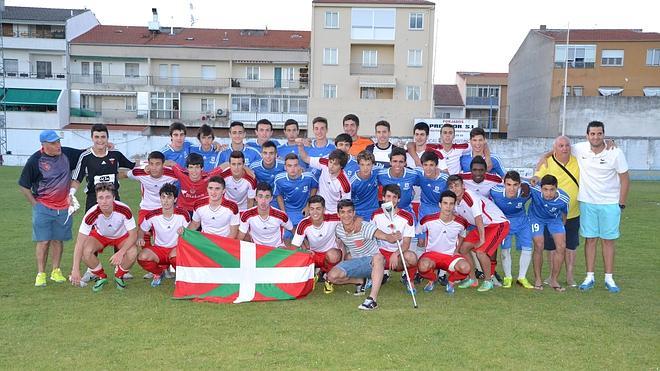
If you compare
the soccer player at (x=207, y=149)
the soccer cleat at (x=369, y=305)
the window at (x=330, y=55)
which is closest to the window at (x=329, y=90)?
the window at (x=330, y=55)

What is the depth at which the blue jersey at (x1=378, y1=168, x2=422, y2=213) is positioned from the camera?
24.3 ft

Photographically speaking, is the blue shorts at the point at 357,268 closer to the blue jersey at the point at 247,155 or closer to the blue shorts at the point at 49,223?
the blue jersey at the point at 247,155

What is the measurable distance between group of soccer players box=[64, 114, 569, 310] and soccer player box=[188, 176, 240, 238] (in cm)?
1

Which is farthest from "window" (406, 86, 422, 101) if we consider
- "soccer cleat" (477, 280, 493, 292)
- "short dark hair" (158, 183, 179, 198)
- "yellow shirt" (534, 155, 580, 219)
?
"short dark hair" (158, 183, 179, 198)

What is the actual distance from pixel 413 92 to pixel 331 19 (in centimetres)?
744

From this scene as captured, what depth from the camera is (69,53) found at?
145ft

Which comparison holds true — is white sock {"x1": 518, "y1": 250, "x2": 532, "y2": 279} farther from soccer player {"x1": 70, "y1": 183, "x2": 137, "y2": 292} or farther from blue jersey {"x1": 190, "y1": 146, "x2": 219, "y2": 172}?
soccer player {"x1": 70, "y1": 183, "x2": 137, "y2": 292}

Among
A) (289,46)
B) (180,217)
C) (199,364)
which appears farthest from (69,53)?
(199,364)

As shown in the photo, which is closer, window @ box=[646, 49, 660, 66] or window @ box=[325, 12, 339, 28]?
window @ box=[325, 12, 339, 28]

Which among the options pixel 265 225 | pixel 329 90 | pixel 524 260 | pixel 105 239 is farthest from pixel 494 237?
pixel 329 90

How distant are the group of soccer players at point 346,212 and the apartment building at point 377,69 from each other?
3117 centimetres

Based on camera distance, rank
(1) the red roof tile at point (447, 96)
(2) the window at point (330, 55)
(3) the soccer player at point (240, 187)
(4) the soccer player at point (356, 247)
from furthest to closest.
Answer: (1) the red roof tile at point (447, 96) → (2) the window at point (330, 55) → (3) the soccer player at point (240, 187) → (4) the soccer player at point (356, 247)

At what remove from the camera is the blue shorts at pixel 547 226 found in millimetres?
7238

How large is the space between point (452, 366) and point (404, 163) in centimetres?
346
